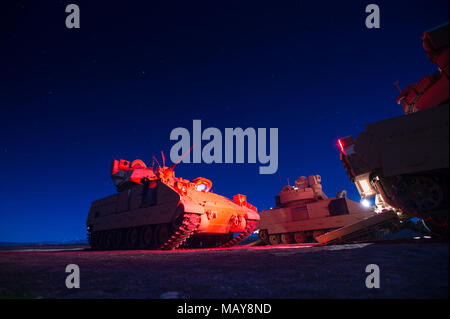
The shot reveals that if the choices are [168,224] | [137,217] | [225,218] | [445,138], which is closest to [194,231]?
[168,224]

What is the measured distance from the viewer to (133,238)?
13492 mm

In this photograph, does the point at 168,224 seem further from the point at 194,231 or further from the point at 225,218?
the point at 225,218

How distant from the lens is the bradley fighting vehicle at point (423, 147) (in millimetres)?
4219

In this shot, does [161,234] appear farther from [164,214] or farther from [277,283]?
[277,283]

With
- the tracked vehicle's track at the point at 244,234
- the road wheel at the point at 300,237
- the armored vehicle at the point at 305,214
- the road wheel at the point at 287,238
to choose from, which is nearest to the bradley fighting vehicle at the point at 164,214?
the tracked vehicle's track at the point at 244,234

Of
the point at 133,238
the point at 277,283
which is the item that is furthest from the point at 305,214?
the point at 277,283

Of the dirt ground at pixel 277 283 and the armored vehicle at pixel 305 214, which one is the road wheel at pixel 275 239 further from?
the dirt ground at pixel 277 283

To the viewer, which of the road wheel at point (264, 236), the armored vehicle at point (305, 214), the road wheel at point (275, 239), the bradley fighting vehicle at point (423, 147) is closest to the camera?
the bradley fighting vehicle at point (423, 147)

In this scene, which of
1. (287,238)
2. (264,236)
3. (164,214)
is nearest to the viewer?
(164,214)

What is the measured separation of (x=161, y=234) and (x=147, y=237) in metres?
1.38

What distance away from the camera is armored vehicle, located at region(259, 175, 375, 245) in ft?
50.5

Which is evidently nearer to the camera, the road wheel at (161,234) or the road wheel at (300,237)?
the road wheel at (161,234)

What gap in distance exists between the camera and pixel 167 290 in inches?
86.4
